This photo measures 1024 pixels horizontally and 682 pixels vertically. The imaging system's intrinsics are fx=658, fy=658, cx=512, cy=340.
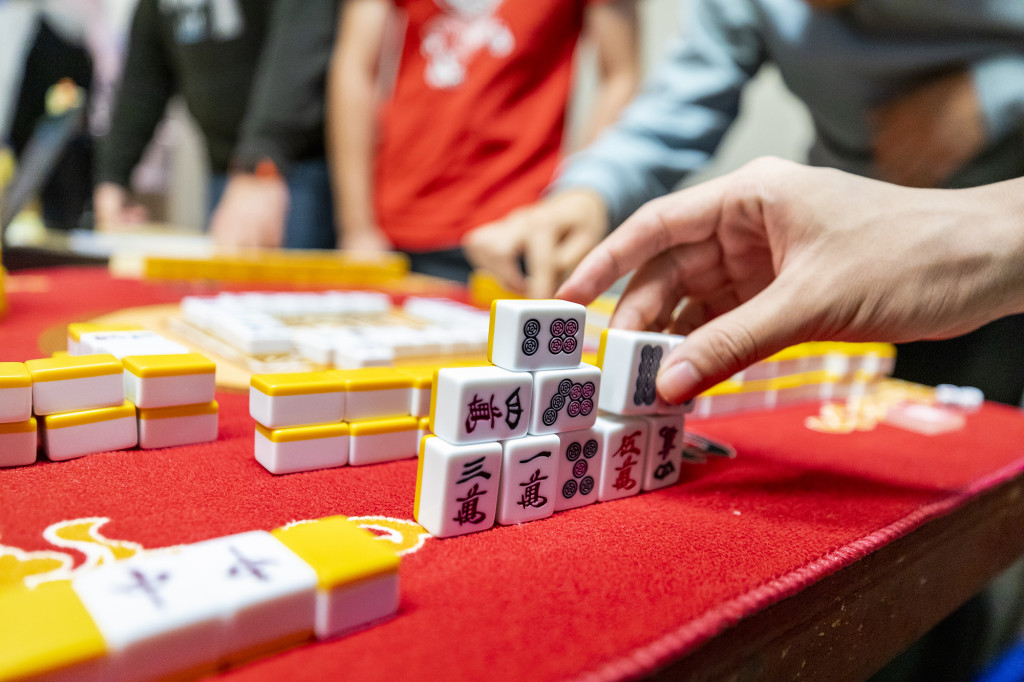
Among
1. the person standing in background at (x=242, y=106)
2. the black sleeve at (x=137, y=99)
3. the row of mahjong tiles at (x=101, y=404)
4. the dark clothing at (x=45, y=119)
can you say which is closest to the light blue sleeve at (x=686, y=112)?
the row of mahjong tiles at (x=101, y=404)

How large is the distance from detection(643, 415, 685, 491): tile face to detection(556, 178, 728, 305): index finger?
0.71ft

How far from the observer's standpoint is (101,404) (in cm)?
67

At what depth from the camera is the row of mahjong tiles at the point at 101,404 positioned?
24.4 inches

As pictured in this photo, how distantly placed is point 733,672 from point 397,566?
27cm

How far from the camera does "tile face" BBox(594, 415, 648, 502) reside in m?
0.68

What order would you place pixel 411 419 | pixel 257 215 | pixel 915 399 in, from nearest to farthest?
1. pixel 411 419
2. pixel 915 399
3. pixel 257 215

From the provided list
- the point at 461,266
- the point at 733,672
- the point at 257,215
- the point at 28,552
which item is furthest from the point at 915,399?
the point at 257,215

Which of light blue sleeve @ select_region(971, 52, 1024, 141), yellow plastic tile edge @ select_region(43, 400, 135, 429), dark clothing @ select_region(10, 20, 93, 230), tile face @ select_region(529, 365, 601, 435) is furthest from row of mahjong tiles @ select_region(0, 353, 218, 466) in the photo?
dark clothing @ select_region(10, 20, 93, 230)

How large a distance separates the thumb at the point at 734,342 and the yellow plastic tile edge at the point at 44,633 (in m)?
0.53

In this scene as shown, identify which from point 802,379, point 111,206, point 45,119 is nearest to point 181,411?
point 802,379

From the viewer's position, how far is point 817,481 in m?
0.81

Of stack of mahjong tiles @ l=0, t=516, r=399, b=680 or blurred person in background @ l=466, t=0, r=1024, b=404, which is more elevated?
blurred person in background @ l=466, t=0, r=1024, b=404

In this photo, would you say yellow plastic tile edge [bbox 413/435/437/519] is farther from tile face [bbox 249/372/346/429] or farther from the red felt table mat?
tile face [bbox 249/372/346/429]

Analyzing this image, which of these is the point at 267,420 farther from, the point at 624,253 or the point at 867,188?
the point at 867,188
